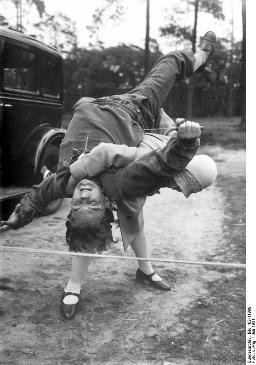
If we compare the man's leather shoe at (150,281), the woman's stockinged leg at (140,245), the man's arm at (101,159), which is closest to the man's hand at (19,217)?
the man's arm at (101,159)

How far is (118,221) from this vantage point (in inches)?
79.4

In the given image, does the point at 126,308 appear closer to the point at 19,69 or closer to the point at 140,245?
the point at 140,245

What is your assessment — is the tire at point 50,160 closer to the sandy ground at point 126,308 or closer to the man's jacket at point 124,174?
the sandy ground at point 126,308

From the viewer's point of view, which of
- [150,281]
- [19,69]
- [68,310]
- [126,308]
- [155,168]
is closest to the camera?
[155,168]

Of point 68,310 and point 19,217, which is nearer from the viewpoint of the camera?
point 19,217

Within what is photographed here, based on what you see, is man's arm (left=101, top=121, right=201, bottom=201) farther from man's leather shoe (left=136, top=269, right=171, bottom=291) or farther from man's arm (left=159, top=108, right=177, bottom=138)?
man's leather shoe (left=136, top=269, right=171, bottom=291)

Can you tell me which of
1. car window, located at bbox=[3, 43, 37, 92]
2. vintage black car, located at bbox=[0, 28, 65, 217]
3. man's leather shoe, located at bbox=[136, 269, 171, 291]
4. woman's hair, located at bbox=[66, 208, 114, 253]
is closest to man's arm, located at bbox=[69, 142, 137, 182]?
woman's hair, located at bbox=[66, 208, 114, 253]

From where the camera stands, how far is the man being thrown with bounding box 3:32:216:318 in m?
1.67

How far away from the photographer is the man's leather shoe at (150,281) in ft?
8.52

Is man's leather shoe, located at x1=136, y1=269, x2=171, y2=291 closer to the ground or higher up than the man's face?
closer to the ground

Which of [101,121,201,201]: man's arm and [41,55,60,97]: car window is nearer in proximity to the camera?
[101,121,201,201]: man's arm

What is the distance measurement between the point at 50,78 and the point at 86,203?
9.25 feet

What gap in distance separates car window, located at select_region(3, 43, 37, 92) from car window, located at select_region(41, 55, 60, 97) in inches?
7.6

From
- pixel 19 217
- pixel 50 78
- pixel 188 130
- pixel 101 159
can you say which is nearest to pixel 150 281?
pixel 19 217
